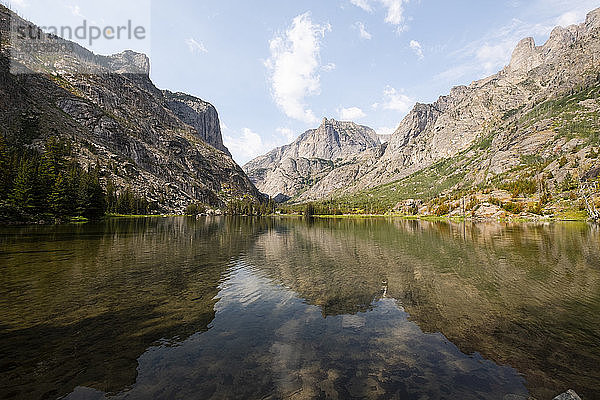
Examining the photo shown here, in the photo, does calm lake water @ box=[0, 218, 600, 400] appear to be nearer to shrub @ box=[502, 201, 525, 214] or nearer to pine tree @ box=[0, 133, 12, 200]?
pine tree @ box=[0, 133, 12, 200]

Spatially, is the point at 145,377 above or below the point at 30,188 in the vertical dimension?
below

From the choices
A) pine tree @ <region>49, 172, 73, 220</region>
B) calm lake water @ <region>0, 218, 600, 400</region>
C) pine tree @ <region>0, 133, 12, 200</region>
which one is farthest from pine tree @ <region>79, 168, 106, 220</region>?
calm lake water @ <region>0, 218, 600, 400</region>

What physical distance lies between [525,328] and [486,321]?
1.94 metres

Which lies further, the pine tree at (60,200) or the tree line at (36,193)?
the pine tree at (60,200)

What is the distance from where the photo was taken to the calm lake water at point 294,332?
Answer: 34.2ft

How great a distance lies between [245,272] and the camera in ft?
100

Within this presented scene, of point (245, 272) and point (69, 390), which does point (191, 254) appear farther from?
point (69, 390)

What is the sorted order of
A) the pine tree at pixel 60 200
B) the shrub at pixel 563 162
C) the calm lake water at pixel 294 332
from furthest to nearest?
the shrub at pixel 563 162, the pine tree at pixel 60 200, the calm lake water at pixel 294 332

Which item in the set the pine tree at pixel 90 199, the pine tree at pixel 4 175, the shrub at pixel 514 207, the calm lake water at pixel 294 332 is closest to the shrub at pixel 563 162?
the shrub at pixel 514 207

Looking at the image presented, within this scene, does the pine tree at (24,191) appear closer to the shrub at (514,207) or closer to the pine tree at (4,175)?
the pine tree at (4,175)

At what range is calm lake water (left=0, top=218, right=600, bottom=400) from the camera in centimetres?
1042

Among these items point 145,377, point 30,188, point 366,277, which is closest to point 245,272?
point 366,277

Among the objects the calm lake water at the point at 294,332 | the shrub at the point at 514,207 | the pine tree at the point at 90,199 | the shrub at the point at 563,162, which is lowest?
the calm lake water at the point at 294,332

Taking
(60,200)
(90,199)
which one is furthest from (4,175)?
(90,199)
